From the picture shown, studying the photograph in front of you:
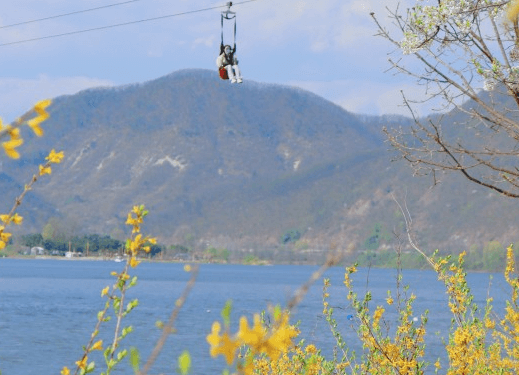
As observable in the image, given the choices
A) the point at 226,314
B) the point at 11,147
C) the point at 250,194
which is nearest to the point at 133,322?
the point at 11,147

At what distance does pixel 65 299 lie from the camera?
6316 cm

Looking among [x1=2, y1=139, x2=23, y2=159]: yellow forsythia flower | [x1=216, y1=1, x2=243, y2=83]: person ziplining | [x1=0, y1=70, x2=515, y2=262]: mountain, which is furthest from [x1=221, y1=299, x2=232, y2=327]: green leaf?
[x1=0, y1=70, x2=515, y2=262]: mountain

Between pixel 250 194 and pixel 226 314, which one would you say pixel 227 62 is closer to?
pixel 226 314

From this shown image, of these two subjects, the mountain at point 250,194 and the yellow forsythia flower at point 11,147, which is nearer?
the yellow forsythia flower at point 11,147

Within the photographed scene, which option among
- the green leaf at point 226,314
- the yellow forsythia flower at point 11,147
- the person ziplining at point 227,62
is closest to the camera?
the green leaf at point 226,314

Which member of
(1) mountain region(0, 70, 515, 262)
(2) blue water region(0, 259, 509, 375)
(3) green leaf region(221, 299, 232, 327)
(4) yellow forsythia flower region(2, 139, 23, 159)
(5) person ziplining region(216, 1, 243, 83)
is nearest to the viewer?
(3) green leaf region(221, 299, 232, 327)

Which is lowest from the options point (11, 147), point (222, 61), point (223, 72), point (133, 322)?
point (133, 322)

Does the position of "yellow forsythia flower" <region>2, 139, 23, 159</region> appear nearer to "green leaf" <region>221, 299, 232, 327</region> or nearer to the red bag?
"green leaf" <region>221, 299, 232, 327</region>

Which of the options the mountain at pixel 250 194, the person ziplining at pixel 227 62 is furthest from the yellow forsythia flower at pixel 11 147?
the mountain at pixel 250 194

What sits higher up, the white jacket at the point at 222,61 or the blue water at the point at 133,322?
the white jacket at the point at 222,61

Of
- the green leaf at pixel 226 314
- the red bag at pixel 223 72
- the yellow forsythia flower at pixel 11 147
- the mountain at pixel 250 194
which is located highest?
the mountain at pixel 250 194

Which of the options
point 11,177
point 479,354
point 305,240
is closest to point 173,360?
point 479,354

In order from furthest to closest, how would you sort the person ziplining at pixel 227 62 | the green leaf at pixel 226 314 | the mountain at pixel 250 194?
the mountain at pixel 250 194 → the person ziplining at pixel 227 62 → the green leaf at pixel 226 314

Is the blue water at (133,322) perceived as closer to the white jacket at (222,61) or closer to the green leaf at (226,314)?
the green leaf at (226,314)
